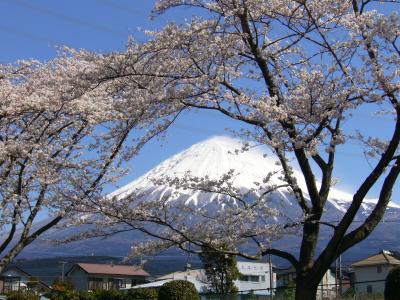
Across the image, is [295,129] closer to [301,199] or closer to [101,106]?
[301,199]

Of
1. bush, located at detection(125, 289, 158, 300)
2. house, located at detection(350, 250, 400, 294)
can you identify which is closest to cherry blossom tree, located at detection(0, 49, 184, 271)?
bush, located at detection(125, 289, 158, 300)

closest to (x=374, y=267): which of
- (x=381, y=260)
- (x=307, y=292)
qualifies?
(x=381, y=260)

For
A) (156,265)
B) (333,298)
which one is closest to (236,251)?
(333,298)

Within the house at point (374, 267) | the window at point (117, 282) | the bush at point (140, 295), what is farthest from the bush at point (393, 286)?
the window at point (117, 282)

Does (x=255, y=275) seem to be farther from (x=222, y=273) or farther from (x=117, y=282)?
(x=222, y=273)

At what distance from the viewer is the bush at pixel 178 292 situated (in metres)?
16.4

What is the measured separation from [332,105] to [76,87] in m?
4.23

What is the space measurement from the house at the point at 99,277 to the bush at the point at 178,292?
113 ft

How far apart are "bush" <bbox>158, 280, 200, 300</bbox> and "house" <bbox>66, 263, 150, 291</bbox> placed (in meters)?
34.5

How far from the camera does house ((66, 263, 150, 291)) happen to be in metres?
50.7

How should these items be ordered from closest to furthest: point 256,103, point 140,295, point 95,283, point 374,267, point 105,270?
point 256,103 → point 140,295 → point 374,267 → point 95,283 → point 105,270

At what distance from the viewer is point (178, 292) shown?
16438 mm

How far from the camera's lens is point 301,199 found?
30.5ft

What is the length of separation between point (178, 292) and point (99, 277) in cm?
3631
